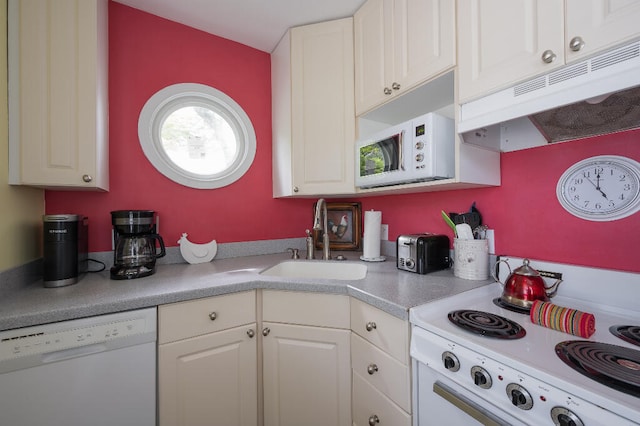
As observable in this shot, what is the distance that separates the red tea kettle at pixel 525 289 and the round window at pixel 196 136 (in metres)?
1.68

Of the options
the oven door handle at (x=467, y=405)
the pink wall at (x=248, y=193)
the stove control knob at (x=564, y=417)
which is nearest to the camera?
the stove control knob at (x=564, y=417)

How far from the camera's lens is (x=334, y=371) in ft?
3.89

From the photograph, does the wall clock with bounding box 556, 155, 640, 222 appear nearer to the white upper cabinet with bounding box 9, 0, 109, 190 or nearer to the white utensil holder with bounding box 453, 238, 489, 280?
the white utensil holder with bounding box 453, 238, 489, 280

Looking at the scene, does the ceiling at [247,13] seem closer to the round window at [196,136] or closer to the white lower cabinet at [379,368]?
the round window at [196,136]

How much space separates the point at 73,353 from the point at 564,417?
1.44m

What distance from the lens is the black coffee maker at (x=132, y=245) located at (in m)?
1.30

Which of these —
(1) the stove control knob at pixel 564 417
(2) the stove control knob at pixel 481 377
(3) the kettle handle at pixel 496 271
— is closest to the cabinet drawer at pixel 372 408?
(2) the stove control knob at pixel 481 377

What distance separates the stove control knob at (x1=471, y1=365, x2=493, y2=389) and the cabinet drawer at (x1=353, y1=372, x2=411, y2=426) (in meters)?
0.33

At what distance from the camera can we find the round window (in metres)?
1.66

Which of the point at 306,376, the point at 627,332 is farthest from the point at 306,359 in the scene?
the point at 627,332

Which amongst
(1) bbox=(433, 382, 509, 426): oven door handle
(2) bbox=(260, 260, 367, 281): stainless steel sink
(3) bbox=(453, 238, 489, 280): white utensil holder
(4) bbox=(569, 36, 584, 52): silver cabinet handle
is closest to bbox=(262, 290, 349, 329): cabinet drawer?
(2) bbox=(260, 260, 367, 281): stainless steel sink

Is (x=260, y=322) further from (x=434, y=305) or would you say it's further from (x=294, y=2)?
(x=294, y=2)

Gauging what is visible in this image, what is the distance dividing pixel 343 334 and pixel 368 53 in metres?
1.49

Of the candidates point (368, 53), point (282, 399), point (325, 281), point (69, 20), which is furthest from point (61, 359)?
point (368, 53)
